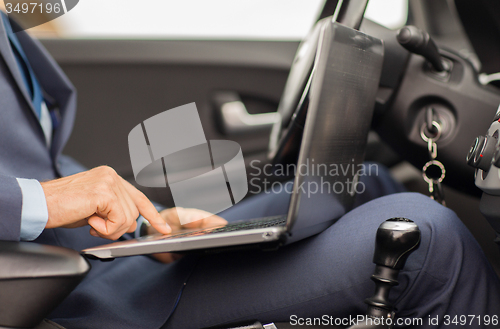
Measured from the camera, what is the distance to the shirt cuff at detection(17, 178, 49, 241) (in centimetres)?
47

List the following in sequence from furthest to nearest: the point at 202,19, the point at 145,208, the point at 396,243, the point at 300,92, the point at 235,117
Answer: the point at 235,117 < the point at 202,19 < the point at 300,92 < the point at 145,208 < the point at 396,243

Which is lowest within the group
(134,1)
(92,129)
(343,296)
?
(92,129)

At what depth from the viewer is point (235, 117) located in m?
1.48

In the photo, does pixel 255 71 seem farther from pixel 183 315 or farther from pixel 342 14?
pixel 183 315

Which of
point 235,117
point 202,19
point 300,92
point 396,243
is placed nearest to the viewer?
point 396,243

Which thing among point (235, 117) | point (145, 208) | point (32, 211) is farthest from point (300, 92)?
point (235, 117)

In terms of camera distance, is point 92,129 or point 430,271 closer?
point 430,271

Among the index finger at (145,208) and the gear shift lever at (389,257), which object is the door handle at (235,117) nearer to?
the index finger at (145,208)

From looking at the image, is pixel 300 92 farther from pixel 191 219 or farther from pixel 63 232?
pixel 63 232

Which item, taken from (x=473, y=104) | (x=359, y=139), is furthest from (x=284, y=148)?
(x=473, y=104)

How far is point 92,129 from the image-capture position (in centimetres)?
137

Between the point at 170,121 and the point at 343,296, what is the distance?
1.42 feet

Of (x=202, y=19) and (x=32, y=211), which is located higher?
(x=202, y=19)

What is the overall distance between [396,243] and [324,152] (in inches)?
5.4
